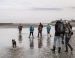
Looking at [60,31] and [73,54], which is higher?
[60,31]

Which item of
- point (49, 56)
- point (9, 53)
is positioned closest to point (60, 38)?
point (49, 56)

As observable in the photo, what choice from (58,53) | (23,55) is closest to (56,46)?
(58,53)

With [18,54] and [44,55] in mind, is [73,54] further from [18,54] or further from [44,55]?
[18,54]

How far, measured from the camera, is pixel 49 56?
17.3 metres

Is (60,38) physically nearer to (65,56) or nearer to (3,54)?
(65,56)

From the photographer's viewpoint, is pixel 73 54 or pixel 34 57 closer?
pixel 34 57

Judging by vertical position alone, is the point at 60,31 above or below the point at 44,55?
above

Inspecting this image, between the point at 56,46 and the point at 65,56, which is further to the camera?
the point at 56,46

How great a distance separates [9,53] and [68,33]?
359cm

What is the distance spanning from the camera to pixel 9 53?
18.5m

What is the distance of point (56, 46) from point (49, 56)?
1.84 m

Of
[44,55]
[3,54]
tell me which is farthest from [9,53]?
[44,55]

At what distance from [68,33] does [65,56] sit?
1878 mm

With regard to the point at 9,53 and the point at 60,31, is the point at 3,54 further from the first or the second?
the point at 60,31
